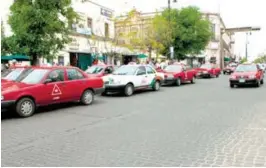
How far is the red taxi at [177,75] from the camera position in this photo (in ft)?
71.6

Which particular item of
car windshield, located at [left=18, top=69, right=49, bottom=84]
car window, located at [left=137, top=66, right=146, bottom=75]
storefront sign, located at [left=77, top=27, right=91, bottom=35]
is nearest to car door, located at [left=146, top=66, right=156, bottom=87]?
car window, located at [left=137, top=66, right=146, bottom=75]

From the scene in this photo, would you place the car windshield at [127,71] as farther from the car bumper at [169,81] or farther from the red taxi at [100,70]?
the car bumper at [169,81]

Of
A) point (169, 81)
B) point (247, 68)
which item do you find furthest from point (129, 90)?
point (247, 68)

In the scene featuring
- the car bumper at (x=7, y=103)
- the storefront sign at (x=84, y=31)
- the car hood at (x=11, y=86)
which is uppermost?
the storefront sign at (x=84, y=31)

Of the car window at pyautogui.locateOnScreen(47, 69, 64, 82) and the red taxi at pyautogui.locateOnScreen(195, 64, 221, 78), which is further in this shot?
the red taxi at pyautogui.locateOnScreen(195, 64, 221, 78)

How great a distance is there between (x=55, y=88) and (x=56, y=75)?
518mm

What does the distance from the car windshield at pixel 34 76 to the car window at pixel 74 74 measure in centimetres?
91

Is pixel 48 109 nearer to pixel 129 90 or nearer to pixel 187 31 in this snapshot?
pixel 129 90

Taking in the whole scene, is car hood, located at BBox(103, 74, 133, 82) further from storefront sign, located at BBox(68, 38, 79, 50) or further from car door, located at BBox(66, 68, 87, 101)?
storefront sign, located at BBox(68, 38, 79, 50)

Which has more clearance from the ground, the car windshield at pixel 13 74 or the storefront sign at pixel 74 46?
the storefront sign at pixel 74 46

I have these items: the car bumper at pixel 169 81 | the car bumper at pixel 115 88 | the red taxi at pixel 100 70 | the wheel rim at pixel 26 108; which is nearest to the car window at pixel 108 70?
the red taxi at pixel 100 70

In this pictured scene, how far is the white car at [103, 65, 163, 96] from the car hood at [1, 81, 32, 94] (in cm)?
592

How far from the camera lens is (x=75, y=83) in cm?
1236

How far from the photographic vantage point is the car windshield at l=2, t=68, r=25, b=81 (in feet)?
38.1
